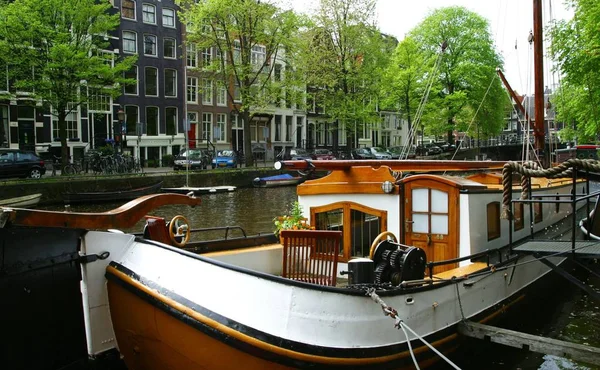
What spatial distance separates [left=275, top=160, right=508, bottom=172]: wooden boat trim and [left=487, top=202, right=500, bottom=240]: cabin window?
4.92 feet

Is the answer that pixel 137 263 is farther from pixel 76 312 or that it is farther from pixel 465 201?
pixel 465 201

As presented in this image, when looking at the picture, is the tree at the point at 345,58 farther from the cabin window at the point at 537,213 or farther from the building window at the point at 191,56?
the cabin window at the point at 537,213

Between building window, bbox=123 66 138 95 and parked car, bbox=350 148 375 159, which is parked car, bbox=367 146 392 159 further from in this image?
building window, bbox=123 66 138 95

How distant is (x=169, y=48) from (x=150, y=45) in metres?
1.49

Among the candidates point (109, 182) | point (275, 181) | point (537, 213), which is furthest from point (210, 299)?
point (275, 181)

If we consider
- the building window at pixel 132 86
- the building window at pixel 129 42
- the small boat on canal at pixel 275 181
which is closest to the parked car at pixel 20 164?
the small boat on canal at pixel 275 181

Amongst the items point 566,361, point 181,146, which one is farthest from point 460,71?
point 566,361

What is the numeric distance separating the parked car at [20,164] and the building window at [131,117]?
38.4 ft

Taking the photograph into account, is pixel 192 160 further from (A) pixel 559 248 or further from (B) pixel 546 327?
(A) pixel 559 248

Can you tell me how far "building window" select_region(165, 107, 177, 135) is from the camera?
3809 centimetres

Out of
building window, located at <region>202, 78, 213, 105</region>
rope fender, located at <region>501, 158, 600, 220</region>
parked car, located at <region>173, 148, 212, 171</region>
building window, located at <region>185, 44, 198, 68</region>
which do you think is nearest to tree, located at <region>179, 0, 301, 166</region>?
parked car, located at <region>173, 148, 212, 171</region>

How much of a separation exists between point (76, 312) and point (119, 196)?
1847 centimetres

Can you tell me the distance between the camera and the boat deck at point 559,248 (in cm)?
620

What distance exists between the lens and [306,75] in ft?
115
